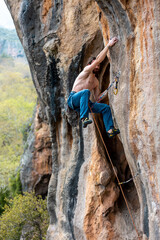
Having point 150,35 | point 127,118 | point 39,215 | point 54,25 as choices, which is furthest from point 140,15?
point 39,215

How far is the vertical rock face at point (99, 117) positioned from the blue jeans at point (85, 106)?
0.42m

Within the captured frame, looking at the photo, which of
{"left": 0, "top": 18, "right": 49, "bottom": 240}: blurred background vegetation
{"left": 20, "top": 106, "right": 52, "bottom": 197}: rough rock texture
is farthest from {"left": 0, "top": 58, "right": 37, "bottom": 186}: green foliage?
{"left": 20, "top": 106, "right": 52, "bottom": 197}: rough rock texture

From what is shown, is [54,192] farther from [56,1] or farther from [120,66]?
[56,1]

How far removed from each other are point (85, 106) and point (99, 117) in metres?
1.70

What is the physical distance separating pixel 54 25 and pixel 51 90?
75.6 inches

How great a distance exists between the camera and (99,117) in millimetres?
6711

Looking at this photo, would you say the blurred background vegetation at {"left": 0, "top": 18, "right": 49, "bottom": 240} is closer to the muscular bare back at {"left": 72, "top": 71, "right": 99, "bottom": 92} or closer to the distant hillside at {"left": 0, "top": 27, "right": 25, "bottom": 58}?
the muscular bare back at {"left": 72, "top": 71, "right": 99, "bottom": 92}

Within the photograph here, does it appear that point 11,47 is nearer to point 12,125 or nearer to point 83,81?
point 12,125

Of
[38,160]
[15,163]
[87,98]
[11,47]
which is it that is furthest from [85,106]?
[11,47]

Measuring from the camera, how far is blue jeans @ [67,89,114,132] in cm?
508

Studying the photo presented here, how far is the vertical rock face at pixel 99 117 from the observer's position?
3977mm

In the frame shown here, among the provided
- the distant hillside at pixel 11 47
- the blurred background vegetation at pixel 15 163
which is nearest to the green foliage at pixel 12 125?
the blurred background vegetation at pixel 15 163

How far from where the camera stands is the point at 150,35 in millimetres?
3832

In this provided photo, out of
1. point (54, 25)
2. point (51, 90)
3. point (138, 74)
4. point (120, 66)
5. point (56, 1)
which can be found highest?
point (56, 1)
